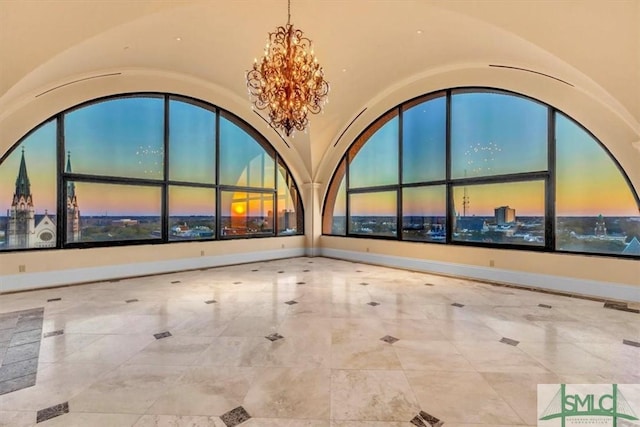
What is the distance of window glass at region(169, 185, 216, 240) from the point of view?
7293mm

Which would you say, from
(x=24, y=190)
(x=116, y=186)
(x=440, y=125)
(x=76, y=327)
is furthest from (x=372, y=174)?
(x=24, y=190)

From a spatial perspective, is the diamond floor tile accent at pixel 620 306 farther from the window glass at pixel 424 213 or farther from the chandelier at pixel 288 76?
the chandelier at pixel 288 76

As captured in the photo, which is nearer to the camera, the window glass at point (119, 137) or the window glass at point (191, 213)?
the window glass at point (119, 137)

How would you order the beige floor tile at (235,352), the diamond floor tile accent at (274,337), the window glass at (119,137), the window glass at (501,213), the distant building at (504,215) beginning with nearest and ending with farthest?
the beige floor tile at (235,352), the diamond floor tile accent at (274,337), the window glass at (501,213), the distant building at (504,215), the window glass at (119,137)

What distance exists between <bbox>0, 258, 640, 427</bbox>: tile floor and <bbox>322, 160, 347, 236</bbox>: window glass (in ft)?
14.3

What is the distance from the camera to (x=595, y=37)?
12.3ft

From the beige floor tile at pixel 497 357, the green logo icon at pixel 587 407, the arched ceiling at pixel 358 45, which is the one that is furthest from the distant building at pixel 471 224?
the green logo icon at pixel 587 407

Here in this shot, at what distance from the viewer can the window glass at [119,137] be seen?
20.2 feet

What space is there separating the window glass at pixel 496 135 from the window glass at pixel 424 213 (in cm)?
71

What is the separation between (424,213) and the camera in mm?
7363

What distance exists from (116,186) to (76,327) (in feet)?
13.2

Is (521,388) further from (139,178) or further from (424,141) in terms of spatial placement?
(139,178)

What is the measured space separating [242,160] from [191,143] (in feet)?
4.83

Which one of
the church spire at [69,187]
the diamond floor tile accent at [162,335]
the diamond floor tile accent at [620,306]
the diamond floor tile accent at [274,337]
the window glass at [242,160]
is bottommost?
the diamond floor tile accent at [274,337]
